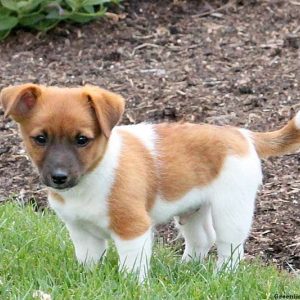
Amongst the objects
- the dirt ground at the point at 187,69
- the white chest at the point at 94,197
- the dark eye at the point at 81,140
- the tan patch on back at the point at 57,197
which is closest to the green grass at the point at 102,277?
the white chest at the point at 94,197

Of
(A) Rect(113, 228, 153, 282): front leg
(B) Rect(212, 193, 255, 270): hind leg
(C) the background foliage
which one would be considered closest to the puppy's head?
(A) Rect(113, 228, 153, 282): front leg

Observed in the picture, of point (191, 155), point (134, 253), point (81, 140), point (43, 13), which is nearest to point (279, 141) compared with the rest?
point (191, 155)

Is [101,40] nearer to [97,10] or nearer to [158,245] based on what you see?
[97,10]

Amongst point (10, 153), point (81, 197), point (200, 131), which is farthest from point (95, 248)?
point (10, 153)

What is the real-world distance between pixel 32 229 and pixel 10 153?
2.07 m

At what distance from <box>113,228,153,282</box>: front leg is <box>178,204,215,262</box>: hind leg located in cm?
81

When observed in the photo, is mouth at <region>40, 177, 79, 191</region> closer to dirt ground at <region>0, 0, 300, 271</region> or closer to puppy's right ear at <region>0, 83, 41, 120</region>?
puppy's right ear at <region>0, 83, 41, 120</region>

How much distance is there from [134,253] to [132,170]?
0.51 meters

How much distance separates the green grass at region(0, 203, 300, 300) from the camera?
5645 mm

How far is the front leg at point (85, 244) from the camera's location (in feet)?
20.6

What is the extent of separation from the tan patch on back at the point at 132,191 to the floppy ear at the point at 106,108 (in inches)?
13.3

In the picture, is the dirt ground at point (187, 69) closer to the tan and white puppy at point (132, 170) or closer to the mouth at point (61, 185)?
the tan and white puppy at point (132, 170)

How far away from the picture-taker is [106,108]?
233 inches

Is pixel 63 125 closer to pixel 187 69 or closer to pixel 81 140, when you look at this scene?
pixel 81 140
